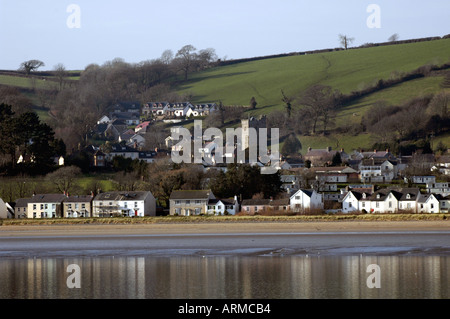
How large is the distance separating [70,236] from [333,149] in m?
56.5

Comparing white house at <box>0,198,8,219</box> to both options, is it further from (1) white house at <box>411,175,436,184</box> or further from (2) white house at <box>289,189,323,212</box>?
(1) white house at <box>411,175,436,184</box>

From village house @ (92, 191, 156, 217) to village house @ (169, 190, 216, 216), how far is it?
5.42 feet

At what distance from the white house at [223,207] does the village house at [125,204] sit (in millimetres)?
4458

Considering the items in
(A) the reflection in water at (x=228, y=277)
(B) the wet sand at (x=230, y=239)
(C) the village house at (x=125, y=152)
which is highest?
(C) the village house at (x=125, y=152)

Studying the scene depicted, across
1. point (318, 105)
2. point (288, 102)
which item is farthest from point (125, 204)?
point (288, 102)

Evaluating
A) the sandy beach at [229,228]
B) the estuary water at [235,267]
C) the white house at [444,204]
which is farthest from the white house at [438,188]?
the estuary water at [235,267]

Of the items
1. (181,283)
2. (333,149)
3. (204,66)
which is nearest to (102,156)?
(333,149)

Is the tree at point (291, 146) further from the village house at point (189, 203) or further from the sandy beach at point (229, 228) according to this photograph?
the sandy beach at point (229, 228)

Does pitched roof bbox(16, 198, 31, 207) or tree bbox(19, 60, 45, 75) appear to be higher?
tree bbox(19, 60, 45, 75)

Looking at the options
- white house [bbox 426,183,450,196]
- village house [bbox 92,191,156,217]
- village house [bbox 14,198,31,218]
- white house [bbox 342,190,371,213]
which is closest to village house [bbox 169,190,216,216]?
village house [bbox 92,191,156,217]

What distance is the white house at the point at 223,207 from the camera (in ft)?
187

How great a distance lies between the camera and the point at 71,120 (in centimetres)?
11131

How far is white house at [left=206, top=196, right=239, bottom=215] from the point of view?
57.1m
